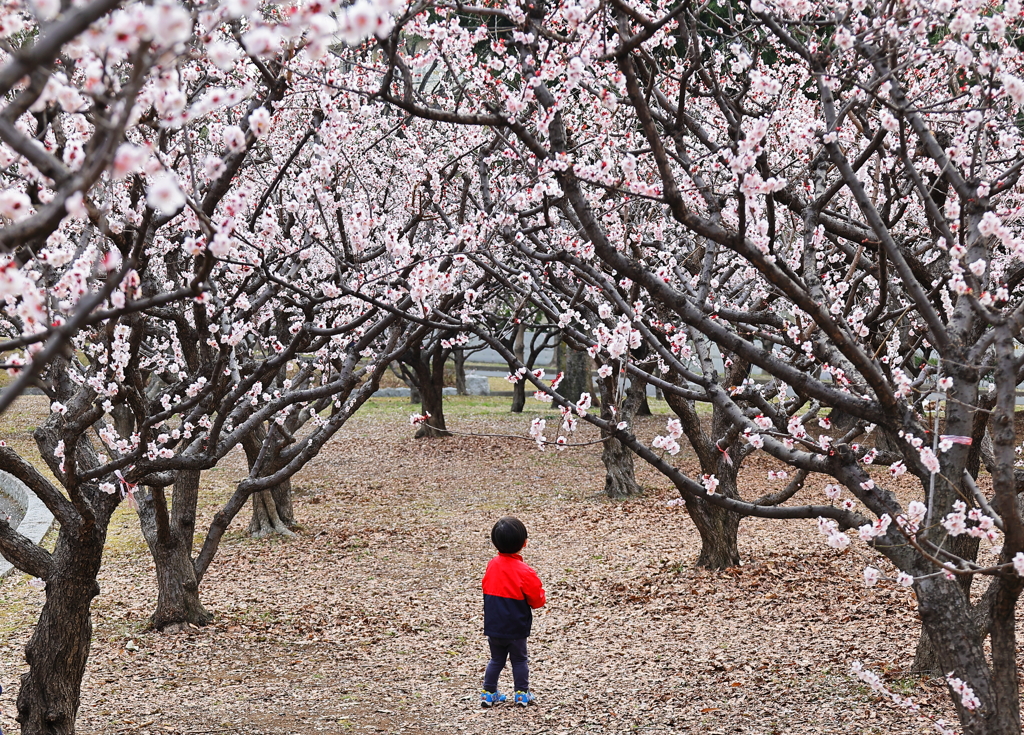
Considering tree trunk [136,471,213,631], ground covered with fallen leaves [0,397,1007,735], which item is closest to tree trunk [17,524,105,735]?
ground covered with fallen leaves [0,397,1007,735]

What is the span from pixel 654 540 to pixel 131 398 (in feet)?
23.3

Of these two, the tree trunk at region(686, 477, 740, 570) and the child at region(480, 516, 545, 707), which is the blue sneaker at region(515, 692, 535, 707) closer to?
the child at region(480, 516, 545, 707)

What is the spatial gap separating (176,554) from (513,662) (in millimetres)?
3190

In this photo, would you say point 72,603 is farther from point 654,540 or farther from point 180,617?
point 654,540

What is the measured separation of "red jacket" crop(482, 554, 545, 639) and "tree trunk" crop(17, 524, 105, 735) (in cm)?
239

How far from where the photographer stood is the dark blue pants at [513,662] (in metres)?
6.09

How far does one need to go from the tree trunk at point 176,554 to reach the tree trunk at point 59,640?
227cm

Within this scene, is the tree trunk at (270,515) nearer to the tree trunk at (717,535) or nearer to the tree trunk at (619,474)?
the tree trunk at (619,474)

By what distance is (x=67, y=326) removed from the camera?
1.62 meters

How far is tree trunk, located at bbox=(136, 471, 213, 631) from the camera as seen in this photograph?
7461 millimetres

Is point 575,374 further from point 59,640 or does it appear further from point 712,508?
point 59,640

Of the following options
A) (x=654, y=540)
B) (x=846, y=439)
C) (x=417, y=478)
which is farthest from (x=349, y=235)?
(x=417, y=478)

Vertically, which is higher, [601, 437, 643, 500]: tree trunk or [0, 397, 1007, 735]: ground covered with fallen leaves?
[601, 437, 643, 500]: tree trunk

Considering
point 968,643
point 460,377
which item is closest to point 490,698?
point 968,643
